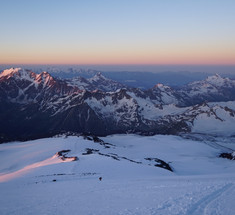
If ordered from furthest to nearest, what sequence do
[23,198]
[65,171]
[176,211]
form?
1. [65,171]
2. [23,198]
3. [176,211]

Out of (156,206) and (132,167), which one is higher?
(156,206)

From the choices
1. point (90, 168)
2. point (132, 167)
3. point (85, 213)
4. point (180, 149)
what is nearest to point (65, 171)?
point (90, 168)

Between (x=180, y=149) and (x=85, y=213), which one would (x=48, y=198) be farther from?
(x=180, y=149)

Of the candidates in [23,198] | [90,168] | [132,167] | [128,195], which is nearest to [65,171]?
[90,168]

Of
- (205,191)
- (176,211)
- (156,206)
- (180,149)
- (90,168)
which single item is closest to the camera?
(176,211)

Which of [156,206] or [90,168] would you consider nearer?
[156,206]

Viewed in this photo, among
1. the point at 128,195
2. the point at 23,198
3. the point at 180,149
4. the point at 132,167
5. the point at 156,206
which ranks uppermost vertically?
the point at 156,206
